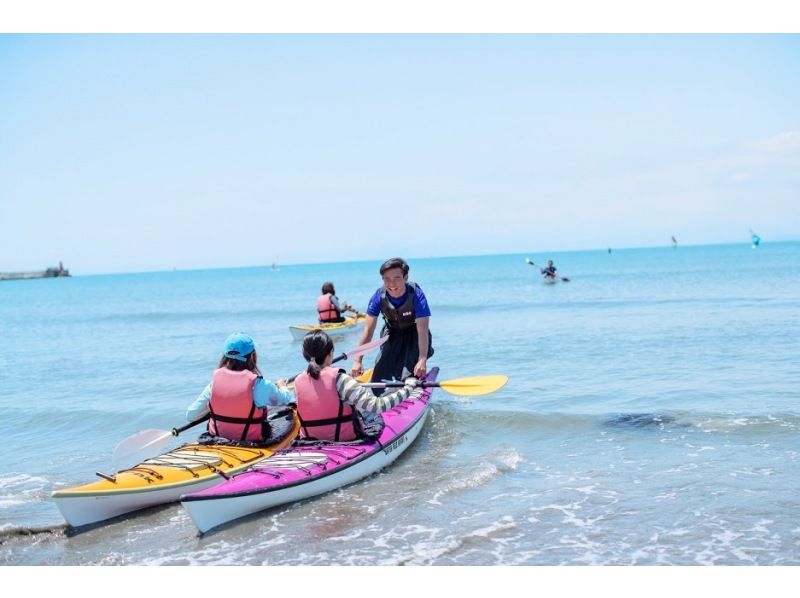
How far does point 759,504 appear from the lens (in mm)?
6121

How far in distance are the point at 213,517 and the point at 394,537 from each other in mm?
1487

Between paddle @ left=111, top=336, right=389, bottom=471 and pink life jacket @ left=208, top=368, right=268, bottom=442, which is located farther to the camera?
paddle @ left=111, top=336, right=389, bottom=471

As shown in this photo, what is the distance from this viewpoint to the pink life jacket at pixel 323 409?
21.6 ft

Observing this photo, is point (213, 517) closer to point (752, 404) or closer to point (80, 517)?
point (80, 517)

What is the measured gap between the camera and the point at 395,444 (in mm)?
7730

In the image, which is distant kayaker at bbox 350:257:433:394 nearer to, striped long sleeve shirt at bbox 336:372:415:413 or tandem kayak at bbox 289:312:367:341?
striped long sleeve shirt at bbox 336:372:415:413

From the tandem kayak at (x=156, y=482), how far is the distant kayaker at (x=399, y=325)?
2.00 metres

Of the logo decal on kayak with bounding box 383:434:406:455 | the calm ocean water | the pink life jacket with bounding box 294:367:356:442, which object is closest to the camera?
the calm ocean water

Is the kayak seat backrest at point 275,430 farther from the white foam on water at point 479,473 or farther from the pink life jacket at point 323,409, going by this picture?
the white foam on water at point 479,473

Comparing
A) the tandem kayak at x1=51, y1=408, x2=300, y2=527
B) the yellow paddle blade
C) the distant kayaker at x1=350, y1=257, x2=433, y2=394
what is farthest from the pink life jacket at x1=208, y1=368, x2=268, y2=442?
the yellow paddle blade

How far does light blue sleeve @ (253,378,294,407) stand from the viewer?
21.7ft

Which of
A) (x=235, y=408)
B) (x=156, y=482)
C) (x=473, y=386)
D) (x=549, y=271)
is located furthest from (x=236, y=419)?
(x=549, y=271)

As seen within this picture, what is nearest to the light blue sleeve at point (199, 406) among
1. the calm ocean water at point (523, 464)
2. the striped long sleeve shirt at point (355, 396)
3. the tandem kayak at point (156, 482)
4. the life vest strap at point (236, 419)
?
the life vest strap at point (236, 419)

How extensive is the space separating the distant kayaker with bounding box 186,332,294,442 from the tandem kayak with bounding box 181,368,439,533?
1.49ft
